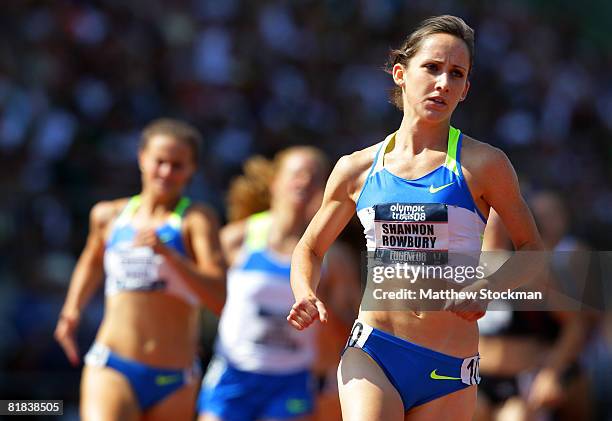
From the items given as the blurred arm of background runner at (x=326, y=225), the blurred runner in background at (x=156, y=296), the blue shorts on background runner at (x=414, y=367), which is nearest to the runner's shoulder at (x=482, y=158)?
the blurred arm of background runner at (x=326, y=225)

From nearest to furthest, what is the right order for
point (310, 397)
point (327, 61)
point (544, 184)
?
1. point (310, 397)
2. point (544, 184)
3. point (327, 61)

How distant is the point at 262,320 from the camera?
749 cm

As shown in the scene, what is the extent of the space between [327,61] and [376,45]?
45.3 inches

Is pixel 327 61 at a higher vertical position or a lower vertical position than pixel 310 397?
higher

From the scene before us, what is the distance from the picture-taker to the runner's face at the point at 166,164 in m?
6.45

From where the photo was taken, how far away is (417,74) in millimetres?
4352

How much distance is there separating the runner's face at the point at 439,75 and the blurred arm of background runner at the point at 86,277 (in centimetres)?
289

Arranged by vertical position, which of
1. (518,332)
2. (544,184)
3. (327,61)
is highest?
(327,61)

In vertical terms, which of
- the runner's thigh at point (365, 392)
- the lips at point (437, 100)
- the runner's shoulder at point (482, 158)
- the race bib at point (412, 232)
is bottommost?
the runner's thigh at point (365, 392)

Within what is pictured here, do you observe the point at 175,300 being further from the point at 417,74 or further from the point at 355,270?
the point at 417,74

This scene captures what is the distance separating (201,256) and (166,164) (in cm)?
59

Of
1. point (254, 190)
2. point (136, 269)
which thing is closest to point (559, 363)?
point (254, 190)

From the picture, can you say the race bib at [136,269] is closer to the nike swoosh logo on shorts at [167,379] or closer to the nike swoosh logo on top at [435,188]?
the nike swoosh logo on shorts at [167,379]

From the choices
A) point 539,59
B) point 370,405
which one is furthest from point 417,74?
point 539,59
